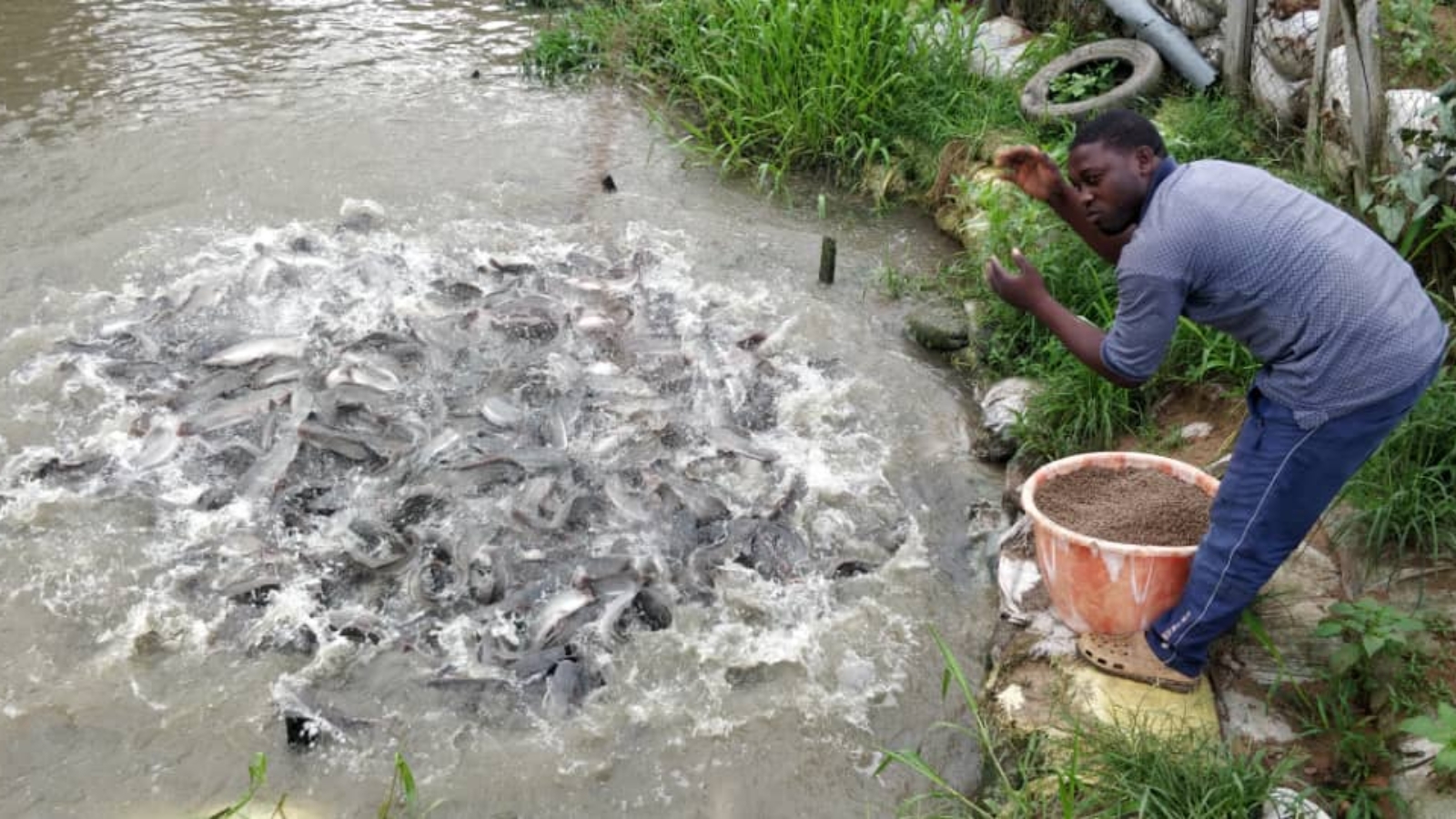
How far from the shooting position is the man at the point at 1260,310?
3.19 metres

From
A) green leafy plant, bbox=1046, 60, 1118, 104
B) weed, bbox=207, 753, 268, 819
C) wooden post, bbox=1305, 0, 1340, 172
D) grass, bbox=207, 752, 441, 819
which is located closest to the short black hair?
grass, bbox=207, 752, 441, 819

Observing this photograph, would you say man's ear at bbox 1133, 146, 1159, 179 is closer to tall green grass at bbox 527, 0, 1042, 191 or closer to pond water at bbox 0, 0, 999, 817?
pond water at bbox 0, 0, 999, 817

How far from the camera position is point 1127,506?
13.5ft

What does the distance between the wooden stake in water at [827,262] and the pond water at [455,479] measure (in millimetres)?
78

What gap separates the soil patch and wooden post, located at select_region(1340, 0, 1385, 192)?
7.19ft

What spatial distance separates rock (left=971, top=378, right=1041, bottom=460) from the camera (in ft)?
18.7

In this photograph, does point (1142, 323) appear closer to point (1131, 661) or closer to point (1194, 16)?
point (1131, 661)

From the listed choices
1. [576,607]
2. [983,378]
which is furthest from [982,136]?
[576,607]

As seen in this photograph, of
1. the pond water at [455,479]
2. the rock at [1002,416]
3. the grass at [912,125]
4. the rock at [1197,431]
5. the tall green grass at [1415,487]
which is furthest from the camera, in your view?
the rock at [1002,416]

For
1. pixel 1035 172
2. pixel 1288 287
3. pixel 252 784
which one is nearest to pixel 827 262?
pixel 1035 172

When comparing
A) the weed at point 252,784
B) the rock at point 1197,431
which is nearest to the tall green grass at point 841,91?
the rock at point 1197,431

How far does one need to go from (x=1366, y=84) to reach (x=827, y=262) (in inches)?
120

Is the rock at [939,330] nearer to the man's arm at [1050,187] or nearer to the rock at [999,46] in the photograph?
the rock at [999,46]

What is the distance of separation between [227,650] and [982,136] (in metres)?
5.70
